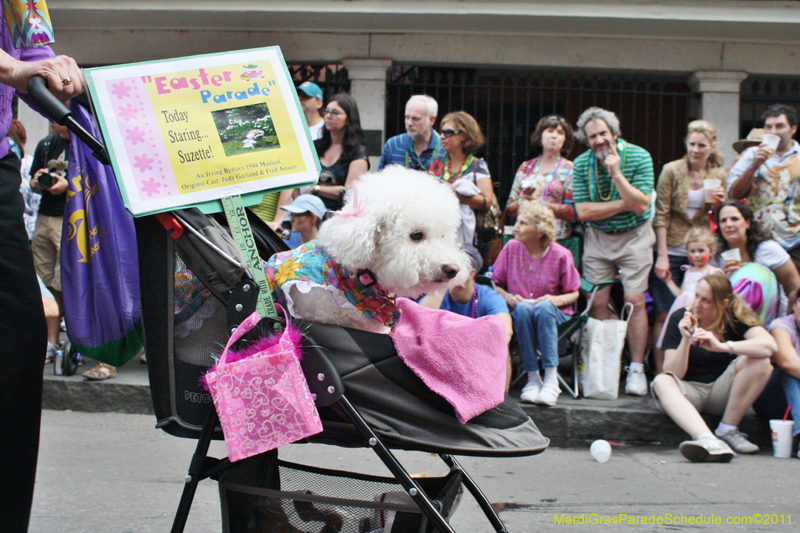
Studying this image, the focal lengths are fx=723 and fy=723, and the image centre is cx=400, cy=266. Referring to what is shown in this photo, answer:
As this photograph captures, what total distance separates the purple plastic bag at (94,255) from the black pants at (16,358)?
11 centimetres

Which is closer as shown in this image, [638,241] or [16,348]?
[16,348]

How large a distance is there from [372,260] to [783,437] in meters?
3.88

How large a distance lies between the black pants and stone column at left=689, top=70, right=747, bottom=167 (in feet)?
24.6

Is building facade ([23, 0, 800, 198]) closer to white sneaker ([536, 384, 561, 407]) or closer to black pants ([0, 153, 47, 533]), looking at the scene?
white sneaker ([536, 384, 561, 407])

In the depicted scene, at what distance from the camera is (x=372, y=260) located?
6.93 ft

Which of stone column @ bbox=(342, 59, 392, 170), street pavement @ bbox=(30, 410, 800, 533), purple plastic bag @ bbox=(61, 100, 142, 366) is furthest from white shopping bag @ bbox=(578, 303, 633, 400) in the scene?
purple plastic bag @ bbox=(61, 100, 142, 366)

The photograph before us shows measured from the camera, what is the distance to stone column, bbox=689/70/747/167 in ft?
26.1

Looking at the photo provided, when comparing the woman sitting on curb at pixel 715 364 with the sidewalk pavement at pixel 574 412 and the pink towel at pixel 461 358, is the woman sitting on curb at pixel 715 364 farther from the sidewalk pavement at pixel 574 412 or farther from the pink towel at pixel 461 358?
the pink towel at pixel 461 358

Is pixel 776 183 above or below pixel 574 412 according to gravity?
above

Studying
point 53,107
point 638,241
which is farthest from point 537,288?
point 53,107

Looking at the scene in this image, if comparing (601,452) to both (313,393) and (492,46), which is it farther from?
(492,46)

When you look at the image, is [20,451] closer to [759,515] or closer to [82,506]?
[82,506]

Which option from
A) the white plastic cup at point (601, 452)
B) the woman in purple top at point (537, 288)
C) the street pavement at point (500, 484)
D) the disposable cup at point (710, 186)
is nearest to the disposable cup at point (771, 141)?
the disposable cup at point (710, 186)

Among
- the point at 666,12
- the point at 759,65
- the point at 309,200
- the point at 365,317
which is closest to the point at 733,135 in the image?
the point at 759,65
